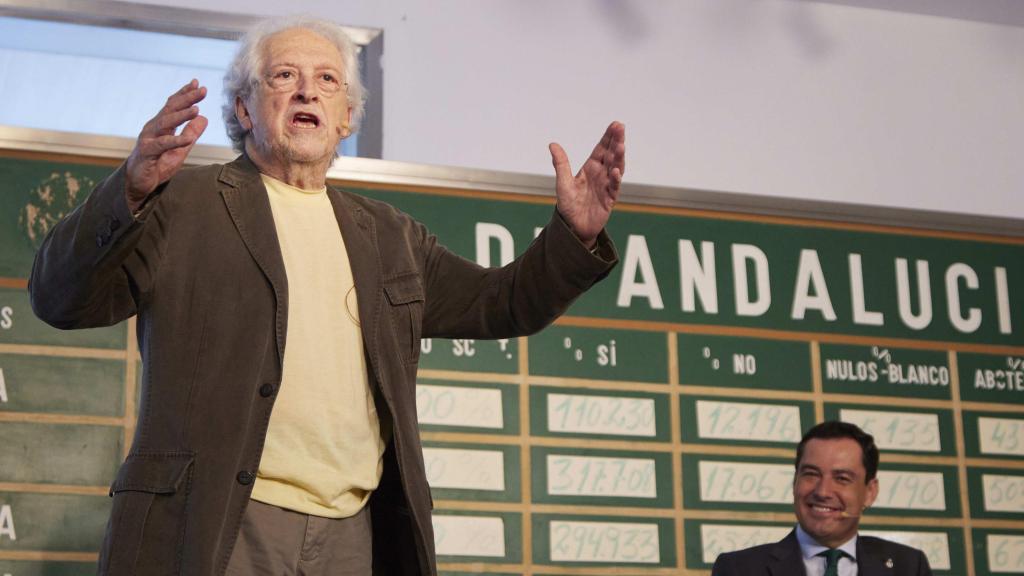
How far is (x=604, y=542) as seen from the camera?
354 centimetres

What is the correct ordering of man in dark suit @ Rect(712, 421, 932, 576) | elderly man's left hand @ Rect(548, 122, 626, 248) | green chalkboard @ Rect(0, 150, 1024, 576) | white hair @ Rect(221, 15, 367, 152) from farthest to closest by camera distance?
1. man in dark suit @ Rect(712, 421, 932, 576)
2. green chalkboard @ Rect(0, 150, 1024, 576)
3. white hair @ Rect(221, 15, 367, 152)
4. elderly man's left hand @ Rect(548, 122, 626, 248)

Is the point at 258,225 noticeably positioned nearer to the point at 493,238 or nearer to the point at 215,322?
the point at 215,322

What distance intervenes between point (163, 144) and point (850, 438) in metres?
2.25

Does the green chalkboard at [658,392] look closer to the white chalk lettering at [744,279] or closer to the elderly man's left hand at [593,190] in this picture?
the white chalk lettering at [744,279]

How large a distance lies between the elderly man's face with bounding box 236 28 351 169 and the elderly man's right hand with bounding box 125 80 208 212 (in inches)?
12.8

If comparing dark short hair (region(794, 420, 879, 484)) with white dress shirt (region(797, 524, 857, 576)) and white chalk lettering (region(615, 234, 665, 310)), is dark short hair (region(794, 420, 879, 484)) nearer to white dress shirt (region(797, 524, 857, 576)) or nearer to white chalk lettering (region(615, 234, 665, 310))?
white dress shirt (region(797, 524, 857, 576))

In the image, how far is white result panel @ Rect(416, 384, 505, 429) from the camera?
3.47 metres

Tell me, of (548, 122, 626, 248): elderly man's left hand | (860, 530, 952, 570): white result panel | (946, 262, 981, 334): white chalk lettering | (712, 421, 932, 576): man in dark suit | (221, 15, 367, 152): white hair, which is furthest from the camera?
(946, 262, 981, 334): white chalk lettering

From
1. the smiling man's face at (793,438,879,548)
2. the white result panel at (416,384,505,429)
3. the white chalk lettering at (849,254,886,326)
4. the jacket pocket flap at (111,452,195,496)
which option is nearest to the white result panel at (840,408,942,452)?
the white chalk lettering at (849,254,886,326)

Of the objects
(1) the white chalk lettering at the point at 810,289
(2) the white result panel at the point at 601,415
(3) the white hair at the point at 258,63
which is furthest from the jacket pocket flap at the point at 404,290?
(1) the white chalk lettering at the point at 810,289

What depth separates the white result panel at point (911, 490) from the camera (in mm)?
3797

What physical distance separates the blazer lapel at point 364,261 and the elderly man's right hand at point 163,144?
34 centimetres

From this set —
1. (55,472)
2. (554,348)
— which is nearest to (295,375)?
(55,472)

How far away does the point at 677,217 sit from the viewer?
3.83 meters
